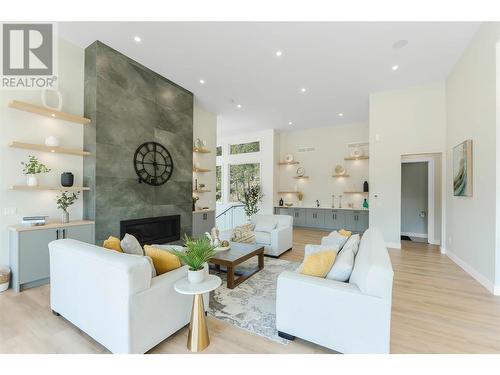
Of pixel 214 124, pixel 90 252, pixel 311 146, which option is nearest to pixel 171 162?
pixel 214 124

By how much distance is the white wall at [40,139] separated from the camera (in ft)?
10.2

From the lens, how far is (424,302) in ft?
8.96

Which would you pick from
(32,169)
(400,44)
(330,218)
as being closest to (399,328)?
(400,44)

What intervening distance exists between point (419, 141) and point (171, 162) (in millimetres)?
5599

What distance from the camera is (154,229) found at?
4.67m

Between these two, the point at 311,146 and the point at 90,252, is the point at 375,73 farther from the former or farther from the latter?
the point at 90,252

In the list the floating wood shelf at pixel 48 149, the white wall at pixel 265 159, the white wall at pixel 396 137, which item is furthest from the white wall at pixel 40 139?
the white wall at pixel 396 137

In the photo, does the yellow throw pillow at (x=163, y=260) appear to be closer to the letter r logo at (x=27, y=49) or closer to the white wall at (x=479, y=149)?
the letter r logo at (x=27, y=49)

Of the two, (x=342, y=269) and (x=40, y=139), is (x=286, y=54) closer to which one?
(x=342, y=269)

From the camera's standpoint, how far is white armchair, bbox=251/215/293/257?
455 cm

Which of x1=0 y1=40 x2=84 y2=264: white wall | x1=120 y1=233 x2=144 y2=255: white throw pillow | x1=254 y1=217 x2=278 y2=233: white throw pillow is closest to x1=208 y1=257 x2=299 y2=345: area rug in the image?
x1=120 y1=233 x2=144 y2=255: white throw pillow

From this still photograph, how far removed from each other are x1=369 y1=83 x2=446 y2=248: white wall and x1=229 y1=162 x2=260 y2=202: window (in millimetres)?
4313

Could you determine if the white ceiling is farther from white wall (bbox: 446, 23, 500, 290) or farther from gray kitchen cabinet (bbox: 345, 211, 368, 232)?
gray kitchen cabinet (bbox: 345, 211, 368, 232)
